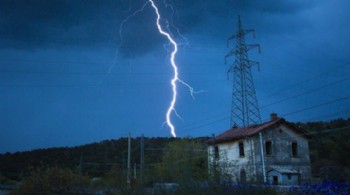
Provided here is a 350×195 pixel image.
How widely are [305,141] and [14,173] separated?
43762 mm

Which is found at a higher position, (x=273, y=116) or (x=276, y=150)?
(x=273, y=116)

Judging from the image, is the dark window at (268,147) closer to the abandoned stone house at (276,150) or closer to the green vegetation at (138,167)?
the abandoned stone house at (276,150)

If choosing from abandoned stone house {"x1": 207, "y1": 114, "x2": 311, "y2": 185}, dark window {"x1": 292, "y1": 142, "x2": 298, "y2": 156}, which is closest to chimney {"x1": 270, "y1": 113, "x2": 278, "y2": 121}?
abandoned stone house {"x1": 207, "y1": 114, "x2": 311, "y2": 185}

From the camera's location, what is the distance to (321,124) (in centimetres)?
6131

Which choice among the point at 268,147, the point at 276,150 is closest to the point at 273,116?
the point at 268,147

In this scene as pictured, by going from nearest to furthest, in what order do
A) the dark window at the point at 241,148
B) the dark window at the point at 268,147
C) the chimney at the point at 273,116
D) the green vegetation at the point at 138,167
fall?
the green vegetation at the point at 138,167, the dark window at the point at 268,147, the dark window at the point at 241,148, the chimney at the point at 273,116

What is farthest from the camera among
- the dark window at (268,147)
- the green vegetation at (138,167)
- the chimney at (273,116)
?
the chimney at (273,116)

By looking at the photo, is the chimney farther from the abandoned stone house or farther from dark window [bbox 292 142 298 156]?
dark window [bbox 292 142 298 156]

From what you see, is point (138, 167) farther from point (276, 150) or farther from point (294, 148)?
Answer: point (294, 148)

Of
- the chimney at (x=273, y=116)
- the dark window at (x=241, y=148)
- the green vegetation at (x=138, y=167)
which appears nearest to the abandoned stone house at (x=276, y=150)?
the dark window at (x=241, y=148)

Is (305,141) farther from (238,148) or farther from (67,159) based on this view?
(67,159)

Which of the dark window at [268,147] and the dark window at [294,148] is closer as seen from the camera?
the dark window at [268,147]

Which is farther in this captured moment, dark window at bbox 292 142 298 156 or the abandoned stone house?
dark window at bbox 292 142 298 156

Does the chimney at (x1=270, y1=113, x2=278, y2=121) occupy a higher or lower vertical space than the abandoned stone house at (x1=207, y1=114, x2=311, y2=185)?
higher
